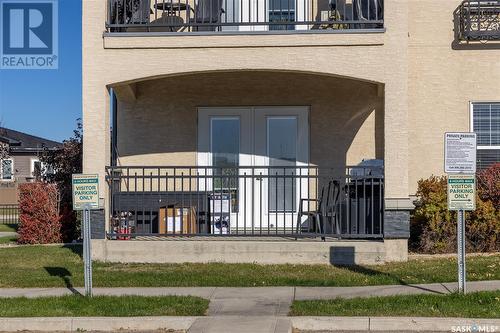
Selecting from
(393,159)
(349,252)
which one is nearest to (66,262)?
(349,252)

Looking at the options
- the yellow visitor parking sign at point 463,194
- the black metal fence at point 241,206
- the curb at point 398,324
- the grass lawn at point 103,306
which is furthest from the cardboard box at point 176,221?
the yellow visitor parking sign at point 463,194

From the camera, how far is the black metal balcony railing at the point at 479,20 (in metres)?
15.0

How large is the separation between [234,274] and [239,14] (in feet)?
19.7

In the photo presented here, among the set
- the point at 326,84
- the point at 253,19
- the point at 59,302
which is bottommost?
the point at 59,302

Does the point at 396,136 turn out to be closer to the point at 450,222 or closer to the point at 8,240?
the point at 450,222

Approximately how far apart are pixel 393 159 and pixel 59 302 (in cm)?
605

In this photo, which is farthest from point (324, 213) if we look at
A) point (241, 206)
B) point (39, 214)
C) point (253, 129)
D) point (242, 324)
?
point (39, 214)

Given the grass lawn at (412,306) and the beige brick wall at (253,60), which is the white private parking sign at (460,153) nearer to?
the grass lawn at (412,306)

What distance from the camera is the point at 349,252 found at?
12.8 metres

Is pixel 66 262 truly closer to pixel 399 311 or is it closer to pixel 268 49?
pixel 268 49

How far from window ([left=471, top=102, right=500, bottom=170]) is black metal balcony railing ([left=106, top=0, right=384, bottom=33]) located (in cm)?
331

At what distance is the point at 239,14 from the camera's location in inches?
610
